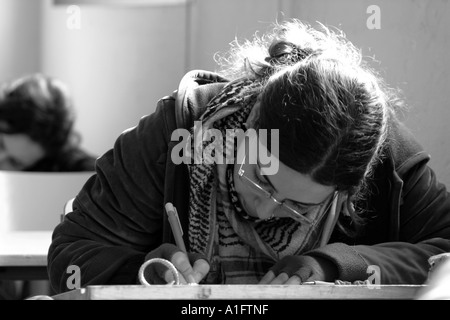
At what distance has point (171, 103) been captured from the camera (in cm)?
235

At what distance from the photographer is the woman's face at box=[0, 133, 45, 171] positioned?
16.0ft

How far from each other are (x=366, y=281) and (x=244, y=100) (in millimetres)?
532

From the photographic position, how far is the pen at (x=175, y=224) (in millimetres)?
2186

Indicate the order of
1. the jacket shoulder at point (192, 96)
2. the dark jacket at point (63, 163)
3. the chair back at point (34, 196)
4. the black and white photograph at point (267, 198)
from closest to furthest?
the black and white photograph at point (267, 198), the jacket shoulder at point (192, 96), the chair back at point (34, 196), the dark jacket at point (63, 163)

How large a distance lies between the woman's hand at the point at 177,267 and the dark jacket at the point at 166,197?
27 centimetres

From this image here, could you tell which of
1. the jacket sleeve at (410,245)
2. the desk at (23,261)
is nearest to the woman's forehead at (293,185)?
the jacket sleeve at (410,245)

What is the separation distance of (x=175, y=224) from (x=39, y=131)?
110 inches

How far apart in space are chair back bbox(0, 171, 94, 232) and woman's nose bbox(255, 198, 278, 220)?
2.67 meters

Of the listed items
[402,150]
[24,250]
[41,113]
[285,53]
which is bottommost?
[24,250]

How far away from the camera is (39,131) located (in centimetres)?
484

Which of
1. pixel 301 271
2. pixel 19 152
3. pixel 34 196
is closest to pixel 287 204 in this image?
pixel 301 271

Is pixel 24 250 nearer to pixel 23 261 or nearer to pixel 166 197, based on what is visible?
pixel 23 261

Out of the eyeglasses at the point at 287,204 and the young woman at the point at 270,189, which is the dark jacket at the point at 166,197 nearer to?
the young woman at the point at 270,189
